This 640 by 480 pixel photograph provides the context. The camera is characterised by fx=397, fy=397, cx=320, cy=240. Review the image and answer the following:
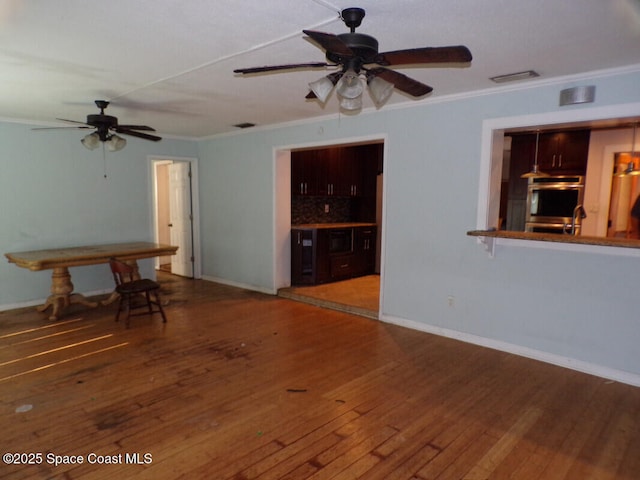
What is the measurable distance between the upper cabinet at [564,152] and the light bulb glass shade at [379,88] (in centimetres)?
468

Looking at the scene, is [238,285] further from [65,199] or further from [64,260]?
[65,199]

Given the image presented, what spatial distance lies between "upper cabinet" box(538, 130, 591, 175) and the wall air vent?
3.09m

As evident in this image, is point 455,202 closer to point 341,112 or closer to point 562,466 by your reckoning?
point 341,112

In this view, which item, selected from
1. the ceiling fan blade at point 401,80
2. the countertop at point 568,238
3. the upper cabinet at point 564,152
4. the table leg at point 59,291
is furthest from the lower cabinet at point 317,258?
the ceiling fan blade at point 401,80

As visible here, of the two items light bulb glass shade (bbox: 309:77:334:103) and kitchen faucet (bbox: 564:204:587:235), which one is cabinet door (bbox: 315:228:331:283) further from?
light bulb glass shade (bbox: 309:77:334:103)

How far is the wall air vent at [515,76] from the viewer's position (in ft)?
10.1

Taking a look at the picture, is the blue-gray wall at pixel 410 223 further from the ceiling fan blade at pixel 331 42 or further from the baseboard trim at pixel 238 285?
the ceiling fan blade at pixel 331 42

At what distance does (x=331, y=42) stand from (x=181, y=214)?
226 inches

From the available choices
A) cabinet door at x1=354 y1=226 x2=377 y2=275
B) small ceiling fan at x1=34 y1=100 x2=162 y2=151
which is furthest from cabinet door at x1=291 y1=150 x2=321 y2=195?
small ceiling fan at x1=34 y1=100 x2=162 y2=151

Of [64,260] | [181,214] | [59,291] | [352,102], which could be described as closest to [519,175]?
[352,102]

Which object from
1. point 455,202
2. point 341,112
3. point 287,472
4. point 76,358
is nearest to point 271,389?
point 287,472

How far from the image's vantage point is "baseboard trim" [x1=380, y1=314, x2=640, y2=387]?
311cm

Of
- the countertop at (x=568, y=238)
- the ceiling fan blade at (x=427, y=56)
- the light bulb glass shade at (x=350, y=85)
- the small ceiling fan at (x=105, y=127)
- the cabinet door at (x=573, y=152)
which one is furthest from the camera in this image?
the cabinet door at (x=573, y=152)

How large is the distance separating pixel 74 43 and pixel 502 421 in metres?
3.67
